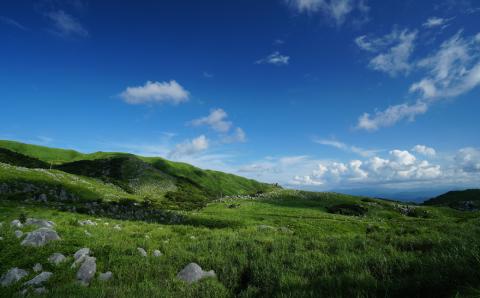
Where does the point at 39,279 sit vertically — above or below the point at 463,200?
below

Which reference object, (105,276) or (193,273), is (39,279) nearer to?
(105,276)

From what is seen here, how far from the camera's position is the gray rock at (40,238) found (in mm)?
12594

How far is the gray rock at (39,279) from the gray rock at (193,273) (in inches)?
169

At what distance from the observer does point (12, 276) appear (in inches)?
379

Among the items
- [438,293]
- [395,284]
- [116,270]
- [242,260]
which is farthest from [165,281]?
[438,293]

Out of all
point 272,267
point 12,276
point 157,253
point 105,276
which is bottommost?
point 12,276

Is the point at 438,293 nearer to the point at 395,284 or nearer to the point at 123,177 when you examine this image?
the point at 395,284

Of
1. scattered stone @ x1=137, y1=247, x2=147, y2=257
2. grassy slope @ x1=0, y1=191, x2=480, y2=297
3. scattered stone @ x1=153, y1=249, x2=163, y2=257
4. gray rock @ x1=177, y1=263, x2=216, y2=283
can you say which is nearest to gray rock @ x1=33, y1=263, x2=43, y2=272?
grassy slope @ x1=0, y1=191, x2=480, y2=297

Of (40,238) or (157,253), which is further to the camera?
(40,238)

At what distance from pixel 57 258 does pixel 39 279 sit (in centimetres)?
184

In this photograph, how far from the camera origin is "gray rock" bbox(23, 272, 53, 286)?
905 centimetres

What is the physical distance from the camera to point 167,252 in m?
12.6

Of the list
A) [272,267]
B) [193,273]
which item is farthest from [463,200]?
[193,273]

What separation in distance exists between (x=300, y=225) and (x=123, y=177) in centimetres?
9800
